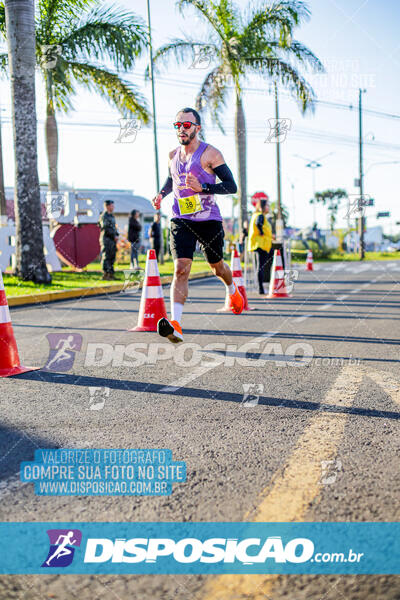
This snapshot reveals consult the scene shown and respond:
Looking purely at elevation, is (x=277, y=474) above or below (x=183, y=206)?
below

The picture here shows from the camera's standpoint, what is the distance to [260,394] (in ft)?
13.2

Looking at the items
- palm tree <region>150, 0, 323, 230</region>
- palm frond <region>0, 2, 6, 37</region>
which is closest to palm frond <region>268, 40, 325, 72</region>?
palm tree <region>150, 0, 323, 230</region>

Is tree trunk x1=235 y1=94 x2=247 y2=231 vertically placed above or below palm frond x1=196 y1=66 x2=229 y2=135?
below

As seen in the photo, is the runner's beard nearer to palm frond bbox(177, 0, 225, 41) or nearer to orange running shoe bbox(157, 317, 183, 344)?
orange running shoe bbox(157, 317, 183, 344)

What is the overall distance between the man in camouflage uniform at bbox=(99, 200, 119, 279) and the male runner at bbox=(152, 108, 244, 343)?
9.38 meters

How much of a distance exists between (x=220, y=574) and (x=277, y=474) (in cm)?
77

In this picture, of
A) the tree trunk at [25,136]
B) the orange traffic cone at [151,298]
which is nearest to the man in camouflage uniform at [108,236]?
the tree trunk at [25,136]

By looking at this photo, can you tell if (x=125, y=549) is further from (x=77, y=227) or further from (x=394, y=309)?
(x=77, y=227)

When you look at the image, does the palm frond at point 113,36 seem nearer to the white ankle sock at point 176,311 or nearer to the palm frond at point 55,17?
the palm frond at point 55,17

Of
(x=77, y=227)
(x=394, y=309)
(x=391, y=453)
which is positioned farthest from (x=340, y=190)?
(x=391, y=453)

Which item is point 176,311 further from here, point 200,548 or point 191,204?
point 200,548

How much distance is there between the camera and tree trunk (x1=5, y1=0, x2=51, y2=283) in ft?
40.2

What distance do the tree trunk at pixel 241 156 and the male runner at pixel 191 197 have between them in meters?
19.5

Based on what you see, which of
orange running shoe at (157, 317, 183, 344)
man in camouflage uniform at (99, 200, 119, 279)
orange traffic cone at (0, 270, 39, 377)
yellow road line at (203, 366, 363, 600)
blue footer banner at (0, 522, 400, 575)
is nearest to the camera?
yellow road line at (203, 366, 363, 600)
